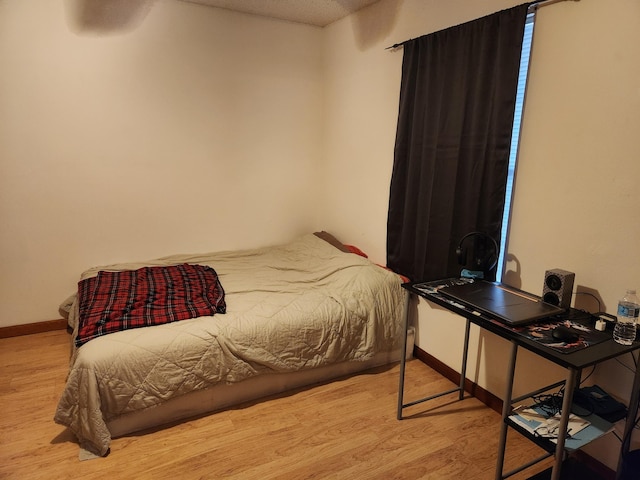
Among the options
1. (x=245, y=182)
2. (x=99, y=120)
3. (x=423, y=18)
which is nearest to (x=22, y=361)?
(x=99, y=120)

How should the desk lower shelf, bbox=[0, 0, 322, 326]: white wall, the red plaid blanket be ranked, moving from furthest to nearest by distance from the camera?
bbox=[0, 0, 322, 326]: white wall < the red plaid blanket < the desk lower shelf

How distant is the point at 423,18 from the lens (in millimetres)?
2584

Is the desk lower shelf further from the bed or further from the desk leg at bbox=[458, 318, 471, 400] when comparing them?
the bed

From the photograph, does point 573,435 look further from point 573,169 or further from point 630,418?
point 573,169

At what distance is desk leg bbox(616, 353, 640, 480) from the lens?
1.64 meters

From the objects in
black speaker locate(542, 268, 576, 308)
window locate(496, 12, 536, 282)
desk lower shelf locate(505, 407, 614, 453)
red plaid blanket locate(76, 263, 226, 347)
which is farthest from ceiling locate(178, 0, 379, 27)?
desk lower shelf locate(505, 407, 614, 453)

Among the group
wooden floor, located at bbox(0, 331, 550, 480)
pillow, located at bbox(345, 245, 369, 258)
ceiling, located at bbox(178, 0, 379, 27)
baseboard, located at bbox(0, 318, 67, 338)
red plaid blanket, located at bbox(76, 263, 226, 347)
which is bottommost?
wooden floor, located at bbox(0, 331, 550, 480)

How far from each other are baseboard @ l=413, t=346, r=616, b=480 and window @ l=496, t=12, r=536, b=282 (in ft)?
2.21

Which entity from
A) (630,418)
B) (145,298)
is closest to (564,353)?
(630,418)

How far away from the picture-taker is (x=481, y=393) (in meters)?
2.42

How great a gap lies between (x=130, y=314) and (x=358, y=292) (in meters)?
1.33

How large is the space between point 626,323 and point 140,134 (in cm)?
317

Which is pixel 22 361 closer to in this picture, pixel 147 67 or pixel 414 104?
pixel 147 67

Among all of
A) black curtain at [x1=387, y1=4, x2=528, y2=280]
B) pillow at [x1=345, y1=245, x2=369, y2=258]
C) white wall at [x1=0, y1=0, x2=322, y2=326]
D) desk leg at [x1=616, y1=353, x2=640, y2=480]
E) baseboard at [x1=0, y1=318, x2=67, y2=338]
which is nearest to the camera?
desk leg at [x1=616, y1=353, x2=640, y2=480]
